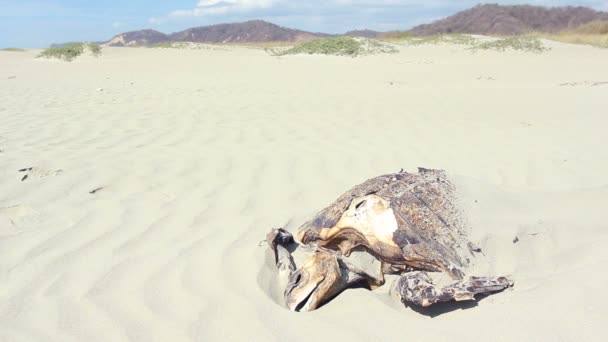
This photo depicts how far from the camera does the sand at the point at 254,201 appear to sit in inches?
78.3

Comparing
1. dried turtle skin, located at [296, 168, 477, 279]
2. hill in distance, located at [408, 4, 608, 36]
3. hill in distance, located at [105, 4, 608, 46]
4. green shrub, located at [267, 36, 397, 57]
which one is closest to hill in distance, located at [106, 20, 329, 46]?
hill in distance, located at [105, 4, 608, 46]

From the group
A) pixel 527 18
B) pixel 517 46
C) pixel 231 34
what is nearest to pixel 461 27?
pixel 527 18

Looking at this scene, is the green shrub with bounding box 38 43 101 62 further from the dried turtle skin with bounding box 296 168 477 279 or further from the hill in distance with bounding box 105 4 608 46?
the dried turtle skin with bounding box 296 168 477 279

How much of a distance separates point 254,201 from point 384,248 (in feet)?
4.63

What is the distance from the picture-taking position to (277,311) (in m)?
2.08

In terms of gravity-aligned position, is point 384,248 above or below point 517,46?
below

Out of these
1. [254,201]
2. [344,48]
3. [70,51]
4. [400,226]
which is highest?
[70,51]

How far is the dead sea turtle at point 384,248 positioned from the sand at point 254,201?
10cm

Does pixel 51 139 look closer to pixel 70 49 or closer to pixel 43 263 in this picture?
pixel 43 263

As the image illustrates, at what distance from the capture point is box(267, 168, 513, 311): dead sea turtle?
6.91 feet

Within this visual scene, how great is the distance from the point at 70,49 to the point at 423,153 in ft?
63.9

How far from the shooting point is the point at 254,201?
11.3ft

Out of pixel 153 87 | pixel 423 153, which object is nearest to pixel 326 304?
pixel 423 153

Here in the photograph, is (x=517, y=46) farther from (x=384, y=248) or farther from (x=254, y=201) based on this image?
(x=384, y=248)
